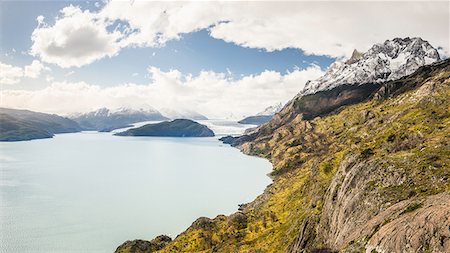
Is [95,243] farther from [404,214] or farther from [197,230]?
[404,214]

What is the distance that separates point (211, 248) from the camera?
89.9 m

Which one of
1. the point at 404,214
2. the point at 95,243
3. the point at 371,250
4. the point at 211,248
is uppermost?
the point at 404,214

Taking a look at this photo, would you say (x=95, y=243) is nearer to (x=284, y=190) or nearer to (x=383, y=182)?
(x=284, y=190)

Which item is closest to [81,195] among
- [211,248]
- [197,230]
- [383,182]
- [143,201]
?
[143,201]

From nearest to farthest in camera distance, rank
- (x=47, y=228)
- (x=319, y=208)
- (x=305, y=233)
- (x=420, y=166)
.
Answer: (x=420, y=166) → (x=305, y=233) → (x=319, y=208) → (x=47, y=228)

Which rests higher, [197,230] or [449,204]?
[449,204]

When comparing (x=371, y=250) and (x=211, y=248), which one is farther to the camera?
(x=211, y=248)

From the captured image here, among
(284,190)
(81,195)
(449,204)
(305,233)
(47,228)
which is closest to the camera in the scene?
(449,204)

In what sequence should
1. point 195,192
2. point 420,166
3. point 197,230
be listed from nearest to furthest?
point 420,166
point 197,230
point 195,192

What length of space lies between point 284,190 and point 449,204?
118805mm

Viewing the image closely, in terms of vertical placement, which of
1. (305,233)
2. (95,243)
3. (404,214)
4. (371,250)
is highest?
(404,214)

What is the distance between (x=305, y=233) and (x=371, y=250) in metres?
24.0

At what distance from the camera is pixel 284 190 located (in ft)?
473

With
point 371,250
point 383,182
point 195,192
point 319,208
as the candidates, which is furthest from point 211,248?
point 195,192
